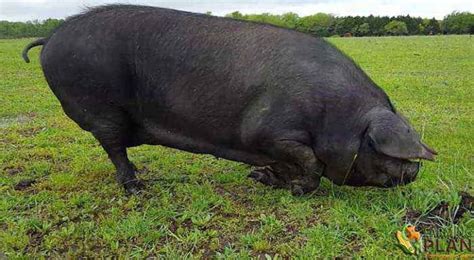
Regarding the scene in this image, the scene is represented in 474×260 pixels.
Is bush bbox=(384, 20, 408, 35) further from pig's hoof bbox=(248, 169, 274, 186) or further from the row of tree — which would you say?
pig's hoof bbox=(248, 169, 274, 186)

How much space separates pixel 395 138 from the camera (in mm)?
3982

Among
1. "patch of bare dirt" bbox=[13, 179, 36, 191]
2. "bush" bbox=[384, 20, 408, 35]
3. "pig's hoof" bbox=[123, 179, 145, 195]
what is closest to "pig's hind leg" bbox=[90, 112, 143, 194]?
"pig's hoof" bbox=[123, 179, 145, 195]

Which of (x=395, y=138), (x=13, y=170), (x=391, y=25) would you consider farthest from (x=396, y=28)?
(x=395, y=138)

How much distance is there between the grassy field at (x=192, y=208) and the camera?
377 centimetres

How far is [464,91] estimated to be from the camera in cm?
1059

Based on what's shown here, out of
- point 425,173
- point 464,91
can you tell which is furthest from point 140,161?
point 464,91

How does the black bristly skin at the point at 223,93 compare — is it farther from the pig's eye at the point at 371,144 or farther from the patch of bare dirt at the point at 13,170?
the patch of bare dirt at the point at 13,170

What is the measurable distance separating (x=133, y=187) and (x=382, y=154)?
2.20 metres

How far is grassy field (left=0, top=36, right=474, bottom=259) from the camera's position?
12.4ft

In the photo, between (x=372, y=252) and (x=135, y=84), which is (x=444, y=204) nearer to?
(x=372, y=252)

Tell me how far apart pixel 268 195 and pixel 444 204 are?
1.41 metres

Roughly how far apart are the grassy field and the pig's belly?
0.33 m

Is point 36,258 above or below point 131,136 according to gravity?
below

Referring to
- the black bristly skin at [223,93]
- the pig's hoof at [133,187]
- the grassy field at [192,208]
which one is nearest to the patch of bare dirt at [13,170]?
the grassy field at [192,208]
